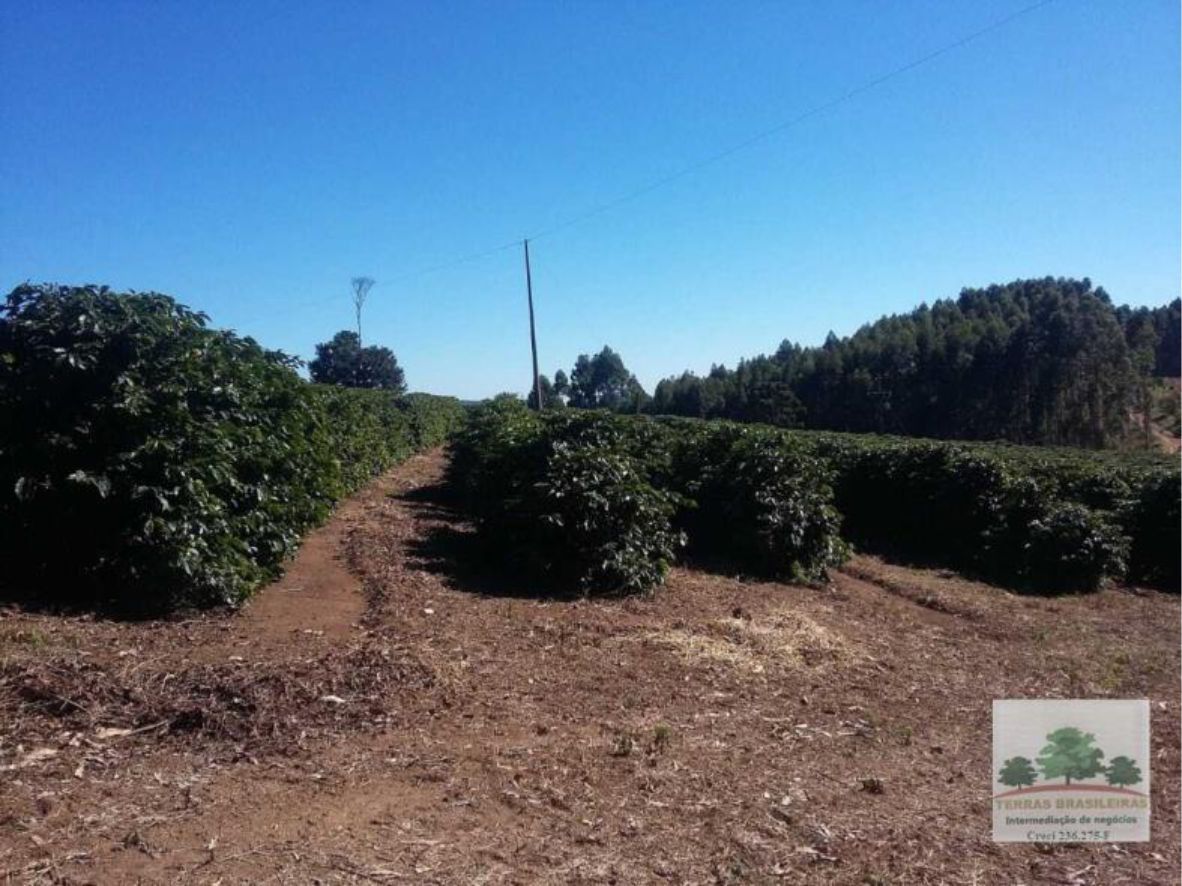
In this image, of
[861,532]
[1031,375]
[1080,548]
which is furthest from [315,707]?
[861,532]

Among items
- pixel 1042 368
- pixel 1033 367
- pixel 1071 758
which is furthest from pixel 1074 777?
pixel 1033 367

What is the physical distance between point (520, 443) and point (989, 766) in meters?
6.57

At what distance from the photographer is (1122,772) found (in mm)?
3924

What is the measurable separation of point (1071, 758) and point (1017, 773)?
247 mm

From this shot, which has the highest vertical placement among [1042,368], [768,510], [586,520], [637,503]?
[1042,368]

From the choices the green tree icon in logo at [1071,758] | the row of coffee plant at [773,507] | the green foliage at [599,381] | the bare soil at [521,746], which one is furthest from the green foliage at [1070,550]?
the green foliage at [599,381]

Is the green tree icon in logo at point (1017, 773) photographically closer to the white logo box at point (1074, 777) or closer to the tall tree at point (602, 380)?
the white logo box at point (1074, 777)

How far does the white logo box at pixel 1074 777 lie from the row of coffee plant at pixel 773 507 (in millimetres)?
3900

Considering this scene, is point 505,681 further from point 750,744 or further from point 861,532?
point 861,532

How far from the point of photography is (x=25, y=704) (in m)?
4.34

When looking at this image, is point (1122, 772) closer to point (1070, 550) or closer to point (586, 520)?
point (586, 520)

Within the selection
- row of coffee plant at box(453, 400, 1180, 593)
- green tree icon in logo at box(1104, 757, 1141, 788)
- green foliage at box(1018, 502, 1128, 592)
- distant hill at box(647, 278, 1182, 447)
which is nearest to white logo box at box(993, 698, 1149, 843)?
green tree icon in logo at box(1104, 757, 1141, 788)

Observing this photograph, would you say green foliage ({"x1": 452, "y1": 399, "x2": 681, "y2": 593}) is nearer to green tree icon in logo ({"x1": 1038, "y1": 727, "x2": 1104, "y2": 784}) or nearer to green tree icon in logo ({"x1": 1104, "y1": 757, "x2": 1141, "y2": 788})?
green tree icon in logo ({"x1": 1038, "y1": 727, "x2": 1104, "y2": 784})

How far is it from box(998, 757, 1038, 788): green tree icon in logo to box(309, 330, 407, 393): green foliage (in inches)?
2428
